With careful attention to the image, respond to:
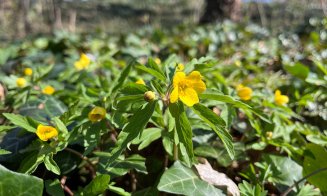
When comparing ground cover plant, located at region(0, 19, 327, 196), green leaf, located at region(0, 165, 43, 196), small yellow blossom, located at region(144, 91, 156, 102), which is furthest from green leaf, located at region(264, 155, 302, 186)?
green leaf, located at region(0, 165, 43, 196)

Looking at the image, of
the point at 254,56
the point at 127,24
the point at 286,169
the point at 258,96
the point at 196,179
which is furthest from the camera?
the point at 127,24

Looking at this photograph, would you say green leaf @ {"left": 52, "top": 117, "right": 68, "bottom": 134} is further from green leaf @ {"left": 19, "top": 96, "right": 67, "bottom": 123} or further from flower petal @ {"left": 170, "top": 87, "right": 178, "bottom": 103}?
flower petal @ {"left": 170, "top": 87, "right": 178, "bottom": 103}

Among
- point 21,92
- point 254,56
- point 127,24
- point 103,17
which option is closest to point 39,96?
point 21,92

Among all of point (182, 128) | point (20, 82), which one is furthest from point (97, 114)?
point (20, 82)

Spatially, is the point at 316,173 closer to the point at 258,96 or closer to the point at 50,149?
the point at 258,96

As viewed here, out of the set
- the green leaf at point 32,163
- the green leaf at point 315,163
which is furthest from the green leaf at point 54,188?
the green leaf at point 315,163

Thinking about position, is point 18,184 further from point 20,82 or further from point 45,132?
point 20,82
